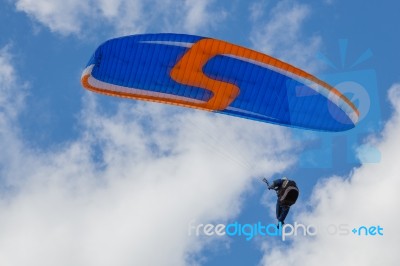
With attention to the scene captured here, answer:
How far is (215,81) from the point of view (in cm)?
2683

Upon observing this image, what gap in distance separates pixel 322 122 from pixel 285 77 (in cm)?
207

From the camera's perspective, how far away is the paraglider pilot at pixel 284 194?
86.3 feet

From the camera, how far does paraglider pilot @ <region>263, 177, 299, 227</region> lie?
2631 centimetres

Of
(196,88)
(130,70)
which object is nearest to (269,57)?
(196,88)

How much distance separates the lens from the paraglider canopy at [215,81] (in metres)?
26.1

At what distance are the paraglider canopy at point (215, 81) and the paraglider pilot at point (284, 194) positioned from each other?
2.14 metres

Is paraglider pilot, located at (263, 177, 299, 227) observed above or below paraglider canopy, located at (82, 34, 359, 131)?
below

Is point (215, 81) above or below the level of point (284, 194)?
above

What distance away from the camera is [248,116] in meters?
27.9

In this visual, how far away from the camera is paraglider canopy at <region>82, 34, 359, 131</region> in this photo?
26078mm

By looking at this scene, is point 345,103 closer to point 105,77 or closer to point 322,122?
point 322,122

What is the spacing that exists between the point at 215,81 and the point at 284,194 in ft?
13.0

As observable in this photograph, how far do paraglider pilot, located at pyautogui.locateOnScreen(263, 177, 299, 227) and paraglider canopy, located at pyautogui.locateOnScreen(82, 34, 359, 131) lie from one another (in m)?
2.14

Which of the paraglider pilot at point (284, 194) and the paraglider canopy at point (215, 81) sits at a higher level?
the paraglider canopy at point (215, 81)
